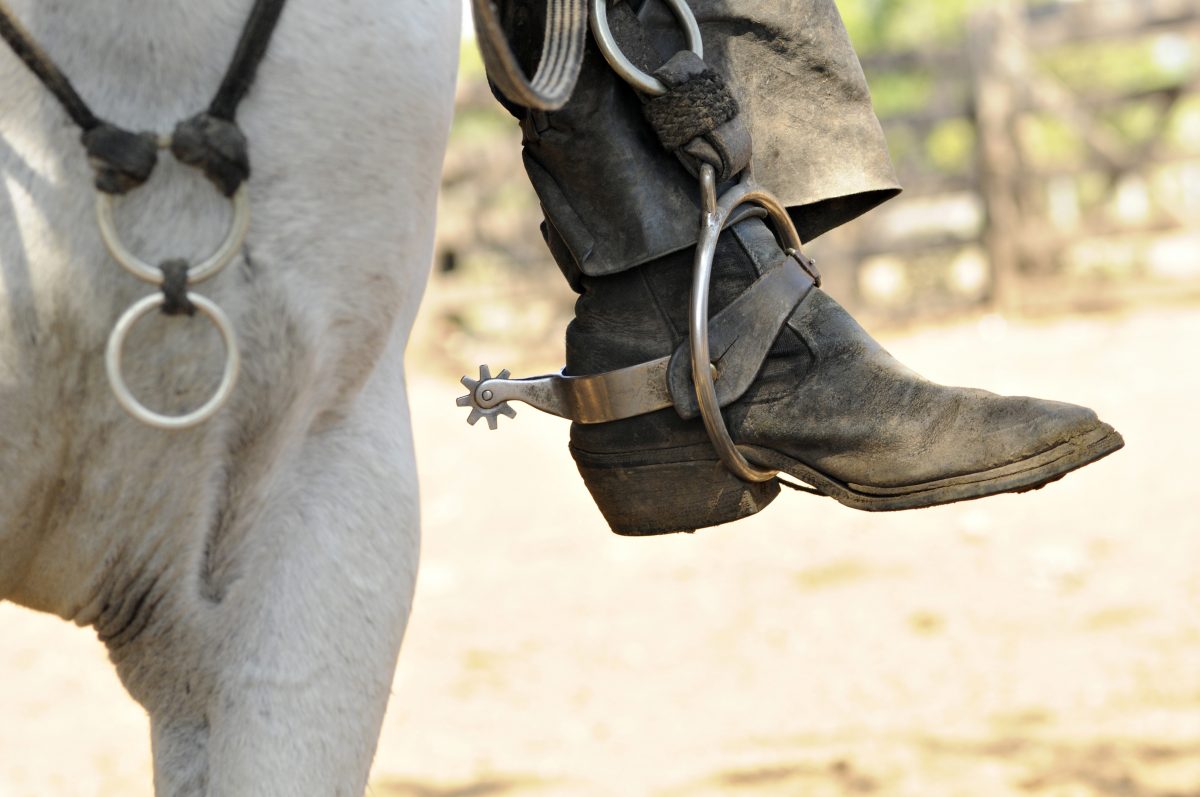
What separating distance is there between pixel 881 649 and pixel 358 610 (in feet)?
11.1

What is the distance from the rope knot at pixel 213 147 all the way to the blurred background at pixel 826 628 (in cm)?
266

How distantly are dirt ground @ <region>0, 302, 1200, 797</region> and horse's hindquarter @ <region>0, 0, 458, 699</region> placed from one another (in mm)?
2390

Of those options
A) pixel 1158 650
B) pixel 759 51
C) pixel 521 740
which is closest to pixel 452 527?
pixel 521 740

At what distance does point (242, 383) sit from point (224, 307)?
71mm

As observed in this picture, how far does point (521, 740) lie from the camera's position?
13.3 feet

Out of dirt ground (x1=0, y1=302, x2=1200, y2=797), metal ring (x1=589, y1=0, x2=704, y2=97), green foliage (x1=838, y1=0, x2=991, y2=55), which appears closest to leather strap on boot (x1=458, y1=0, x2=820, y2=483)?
metal ring (x1=589, y1=0, x2=704, y2=97)

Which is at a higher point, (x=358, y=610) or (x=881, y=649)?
(x=881, y=649)

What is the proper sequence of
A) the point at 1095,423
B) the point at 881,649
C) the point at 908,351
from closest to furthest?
the point at 1095,423
the point at 881,649
the point at 908,351

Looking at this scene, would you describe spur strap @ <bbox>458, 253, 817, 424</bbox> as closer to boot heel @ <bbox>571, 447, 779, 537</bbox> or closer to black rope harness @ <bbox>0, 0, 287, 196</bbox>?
boot heel @ <bbox>571, 447, 779, 537</bbox>

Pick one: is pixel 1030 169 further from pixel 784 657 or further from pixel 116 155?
pixel 116 155

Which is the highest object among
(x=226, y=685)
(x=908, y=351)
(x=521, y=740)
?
(x=908, y=351)

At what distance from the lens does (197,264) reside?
1153mm

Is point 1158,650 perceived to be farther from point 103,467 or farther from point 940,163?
point 940,163

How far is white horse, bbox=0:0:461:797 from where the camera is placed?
113cm
